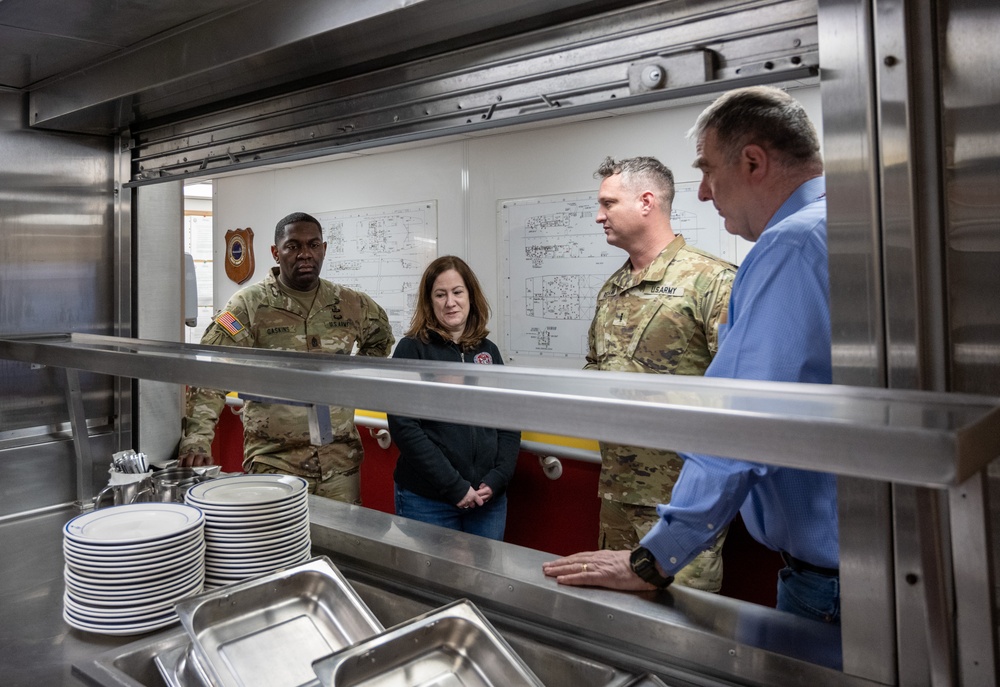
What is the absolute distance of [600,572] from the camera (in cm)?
126

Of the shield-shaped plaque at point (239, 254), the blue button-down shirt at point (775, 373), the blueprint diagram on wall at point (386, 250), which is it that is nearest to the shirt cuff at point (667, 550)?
the blue button-down shirt at point (775, 373)

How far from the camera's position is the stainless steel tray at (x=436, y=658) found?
3.52 feet

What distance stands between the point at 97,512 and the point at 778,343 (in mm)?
1294

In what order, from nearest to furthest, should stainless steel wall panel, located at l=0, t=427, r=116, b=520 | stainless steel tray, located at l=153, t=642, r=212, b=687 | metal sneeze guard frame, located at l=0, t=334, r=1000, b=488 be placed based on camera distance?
metal sneeze guard frame, located at l=0, t=334, r=1000, b=488, stainless steel tray, located at l=153, t=642, r=212, b=687, stainless steel wall panel, located at l=0, t=427, r=116, b=520

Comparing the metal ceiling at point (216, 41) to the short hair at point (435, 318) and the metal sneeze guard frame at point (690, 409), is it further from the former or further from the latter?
the short hair at point (435, 318)

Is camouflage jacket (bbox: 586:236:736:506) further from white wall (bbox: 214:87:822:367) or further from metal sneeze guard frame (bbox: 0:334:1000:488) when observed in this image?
white wall (bbox: 214:87:822:367)

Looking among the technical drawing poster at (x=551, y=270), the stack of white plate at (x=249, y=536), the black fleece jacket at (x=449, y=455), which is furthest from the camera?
the technical drawing poster at (x=551, y=270)

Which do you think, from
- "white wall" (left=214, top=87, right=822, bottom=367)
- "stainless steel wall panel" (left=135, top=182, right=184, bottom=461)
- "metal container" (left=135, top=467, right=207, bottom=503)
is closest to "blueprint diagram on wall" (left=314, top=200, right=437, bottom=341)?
"white wall" (left=214, top=87, right=822, bottom=367)

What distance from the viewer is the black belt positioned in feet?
3.92

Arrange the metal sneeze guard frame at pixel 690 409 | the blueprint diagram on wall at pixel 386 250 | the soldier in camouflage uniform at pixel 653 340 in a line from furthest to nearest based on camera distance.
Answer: the blueprint diagram on wall at pixel 386 250
the soldier in camouflage uniform at pixel 653 340
the metal sneeze guard frame at pixel 690 409

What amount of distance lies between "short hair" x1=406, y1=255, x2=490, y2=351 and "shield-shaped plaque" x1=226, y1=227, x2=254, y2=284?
411 cm

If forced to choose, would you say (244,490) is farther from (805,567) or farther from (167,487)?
(805,567)

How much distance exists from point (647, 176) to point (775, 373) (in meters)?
1.73

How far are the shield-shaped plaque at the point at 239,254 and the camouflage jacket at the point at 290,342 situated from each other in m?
3.68
